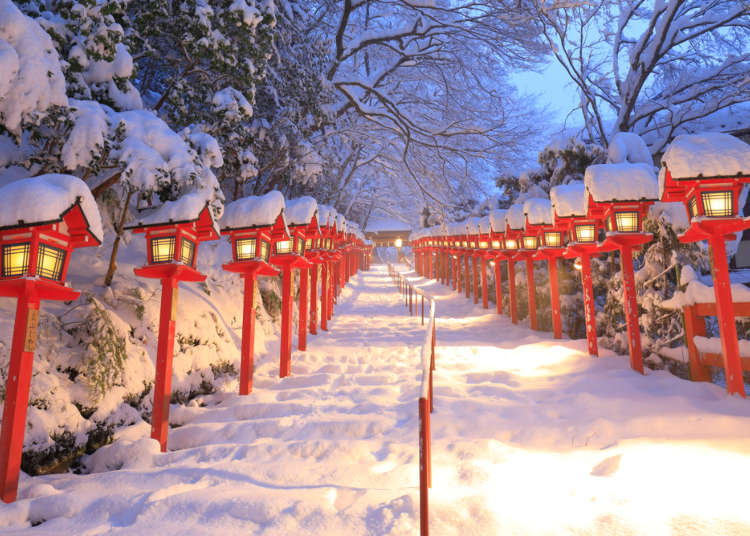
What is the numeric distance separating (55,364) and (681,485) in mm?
5728

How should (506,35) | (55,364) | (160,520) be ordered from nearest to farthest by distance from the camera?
(160,520) < (55,364) < (506,35)

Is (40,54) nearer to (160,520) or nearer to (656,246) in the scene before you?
(160,520)

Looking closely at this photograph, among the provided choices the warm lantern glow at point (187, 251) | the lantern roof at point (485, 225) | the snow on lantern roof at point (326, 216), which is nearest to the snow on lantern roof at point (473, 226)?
the lantern roof at point (485, 225)

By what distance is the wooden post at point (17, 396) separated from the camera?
3029mm

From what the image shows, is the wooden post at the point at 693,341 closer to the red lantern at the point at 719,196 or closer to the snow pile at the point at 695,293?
the snow pile at the point at 695,293

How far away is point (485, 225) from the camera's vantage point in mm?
12648

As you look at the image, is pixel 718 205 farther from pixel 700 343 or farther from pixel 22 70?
pixel 22 70

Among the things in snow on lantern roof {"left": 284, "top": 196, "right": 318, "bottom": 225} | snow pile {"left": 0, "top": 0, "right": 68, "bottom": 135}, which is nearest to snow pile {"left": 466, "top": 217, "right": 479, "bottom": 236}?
snow on lantern roof {"left": 284, "top": 196, "right": 318, "bottom": 225}

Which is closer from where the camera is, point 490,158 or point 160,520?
point 160,520

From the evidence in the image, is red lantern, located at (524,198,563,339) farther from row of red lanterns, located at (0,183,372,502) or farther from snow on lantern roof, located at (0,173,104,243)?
snow on lantern roof, located at (0,173,104,243)

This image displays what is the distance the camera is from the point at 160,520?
2674 mm

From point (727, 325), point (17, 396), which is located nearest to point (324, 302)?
point (17, 396)

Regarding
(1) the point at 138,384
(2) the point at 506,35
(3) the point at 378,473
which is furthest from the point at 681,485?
(2) the point at 506,35

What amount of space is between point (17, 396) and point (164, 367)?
51.1 inches
